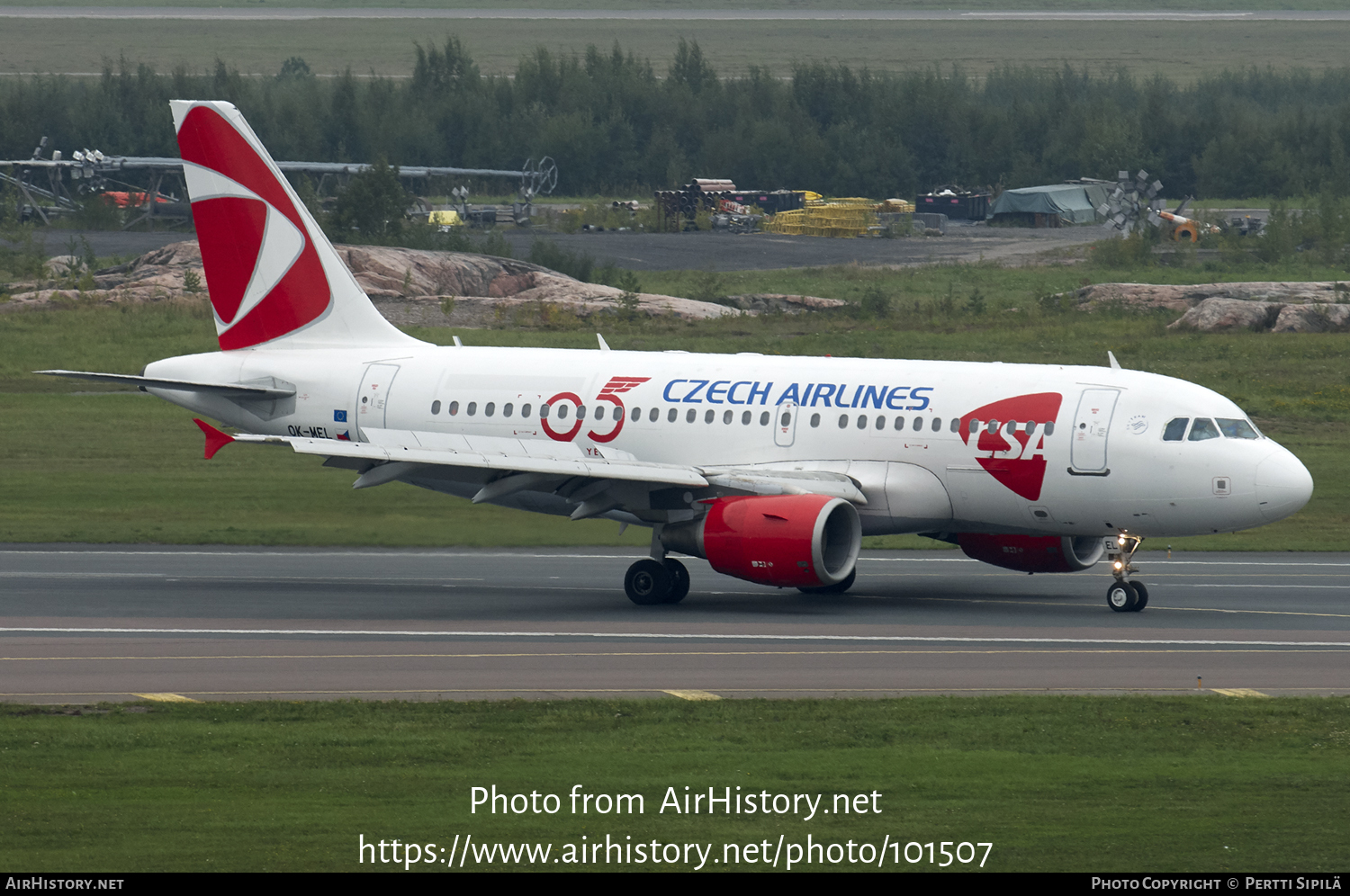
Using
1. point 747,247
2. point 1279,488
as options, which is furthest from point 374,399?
point 747,247

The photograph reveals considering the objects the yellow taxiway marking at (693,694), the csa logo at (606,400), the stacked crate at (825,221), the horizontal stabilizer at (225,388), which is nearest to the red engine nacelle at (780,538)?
the csa logo at (606,400)

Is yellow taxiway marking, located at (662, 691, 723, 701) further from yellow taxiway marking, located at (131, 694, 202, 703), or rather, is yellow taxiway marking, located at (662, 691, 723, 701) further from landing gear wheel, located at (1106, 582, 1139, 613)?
landing gear wheel, located at (1106, 582, 1139, 613)

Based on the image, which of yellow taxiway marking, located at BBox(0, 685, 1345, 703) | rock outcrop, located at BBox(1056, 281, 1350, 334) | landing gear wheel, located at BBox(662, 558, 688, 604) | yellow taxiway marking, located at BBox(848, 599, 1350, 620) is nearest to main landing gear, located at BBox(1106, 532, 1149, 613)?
yellow taxiway marking, located at BBox(848, 599, 1350, 620)

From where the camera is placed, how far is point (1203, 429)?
33.8 meters

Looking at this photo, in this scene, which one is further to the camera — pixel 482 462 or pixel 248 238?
pixel 248 238

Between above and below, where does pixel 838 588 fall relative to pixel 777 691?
below

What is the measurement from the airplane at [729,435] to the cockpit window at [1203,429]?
1.8 inches

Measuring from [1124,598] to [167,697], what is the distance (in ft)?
55.5

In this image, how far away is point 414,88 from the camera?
6959 inches

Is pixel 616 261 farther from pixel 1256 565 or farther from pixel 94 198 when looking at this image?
pixel 1256 565

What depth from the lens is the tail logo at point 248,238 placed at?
4162cm

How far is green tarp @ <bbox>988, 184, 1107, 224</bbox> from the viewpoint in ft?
446

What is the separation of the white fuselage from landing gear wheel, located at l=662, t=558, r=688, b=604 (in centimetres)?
90

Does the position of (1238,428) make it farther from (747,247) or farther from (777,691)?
(747,247)
